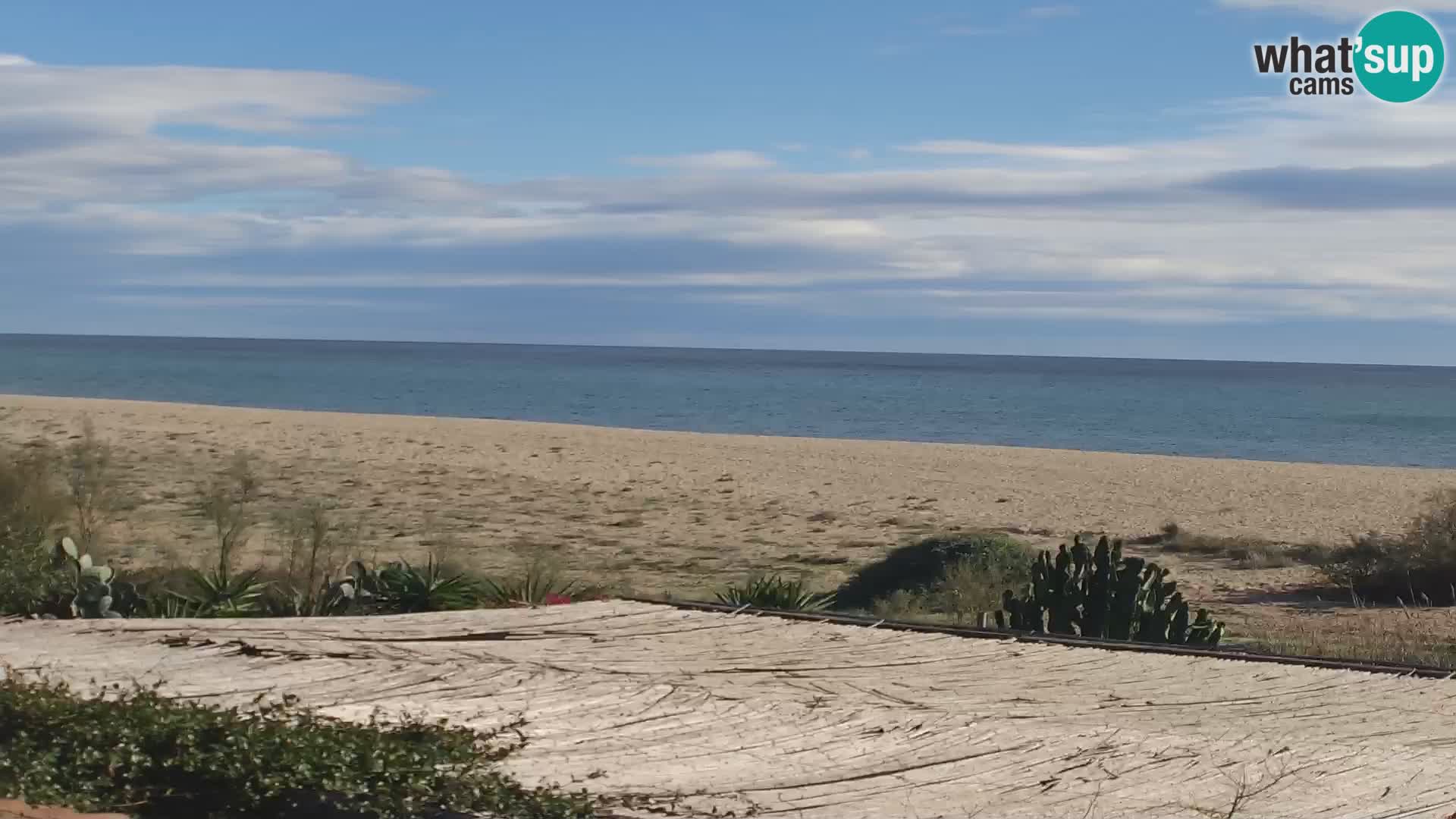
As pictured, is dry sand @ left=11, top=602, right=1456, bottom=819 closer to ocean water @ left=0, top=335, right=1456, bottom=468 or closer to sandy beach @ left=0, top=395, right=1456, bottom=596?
sandy beach @ left=0, top=395, right=1456, bottom=596

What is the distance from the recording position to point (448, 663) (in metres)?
7.57

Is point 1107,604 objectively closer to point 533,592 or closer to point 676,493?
point 533,592

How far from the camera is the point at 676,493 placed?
26406 millimetres

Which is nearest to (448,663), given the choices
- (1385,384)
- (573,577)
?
(573,577)

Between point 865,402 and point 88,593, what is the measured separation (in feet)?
267

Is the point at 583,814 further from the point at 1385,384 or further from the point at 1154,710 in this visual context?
the point at 1385,384

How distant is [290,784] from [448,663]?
241 centimetres

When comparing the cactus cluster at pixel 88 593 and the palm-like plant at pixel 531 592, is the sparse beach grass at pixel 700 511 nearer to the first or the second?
the palm-like plant at pixel 531 592

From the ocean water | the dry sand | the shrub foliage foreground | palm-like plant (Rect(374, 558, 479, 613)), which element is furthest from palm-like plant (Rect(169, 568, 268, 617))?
the ocean water

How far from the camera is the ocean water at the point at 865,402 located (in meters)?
60.5

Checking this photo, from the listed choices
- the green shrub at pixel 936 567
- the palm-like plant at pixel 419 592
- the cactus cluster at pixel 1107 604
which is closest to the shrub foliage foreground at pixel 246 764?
the palm-like plant at pixel 419 592

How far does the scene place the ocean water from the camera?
6053 cm

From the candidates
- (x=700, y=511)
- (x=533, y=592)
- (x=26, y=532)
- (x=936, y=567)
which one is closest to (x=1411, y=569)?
(x=936, y=567)

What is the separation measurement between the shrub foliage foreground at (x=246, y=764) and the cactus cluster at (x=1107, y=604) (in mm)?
5460
